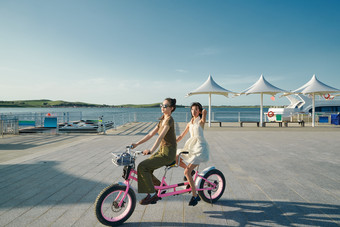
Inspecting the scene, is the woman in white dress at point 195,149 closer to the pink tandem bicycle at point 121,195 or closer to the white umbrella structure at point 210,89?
the pink tandem bicycle at point 121,195

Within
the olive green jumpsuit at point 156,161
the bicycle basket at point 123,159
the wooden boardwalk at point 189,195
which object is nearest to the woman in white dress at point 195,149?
the olive green jumpsuit at point 156,161

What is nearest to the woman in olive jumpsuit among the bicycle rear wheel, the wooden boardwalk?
the wooden boardwalk

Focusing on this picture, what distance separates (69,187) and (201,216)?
2.57 metres

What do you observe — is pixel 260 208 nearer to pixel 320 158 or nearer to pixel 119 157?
pixel 119 157

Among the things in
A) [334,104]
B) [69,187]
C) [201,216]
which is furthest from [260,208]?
[334,104]

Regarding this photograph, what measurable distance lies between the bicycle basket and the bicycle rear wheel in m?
1.24

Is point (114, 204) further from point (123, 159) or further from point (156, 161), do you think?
point (156, 161)

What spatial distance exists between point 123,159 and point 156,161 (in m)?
0.44

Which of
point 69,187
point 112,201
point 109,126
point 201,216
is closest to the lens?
point 112,201

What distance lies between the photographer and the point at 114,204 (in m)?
2.62

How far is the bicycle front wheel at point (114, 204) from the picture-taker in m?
2.49

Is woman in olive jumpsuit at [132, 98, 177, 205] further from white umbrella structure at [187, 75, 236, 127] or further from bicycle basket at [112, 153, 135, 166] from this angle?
white umbrella structure at [187, 75, 236, 127]

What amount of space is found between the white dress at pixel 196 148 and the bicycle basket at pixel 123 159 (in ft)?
2.50

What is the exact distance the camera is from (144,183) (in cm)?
266
